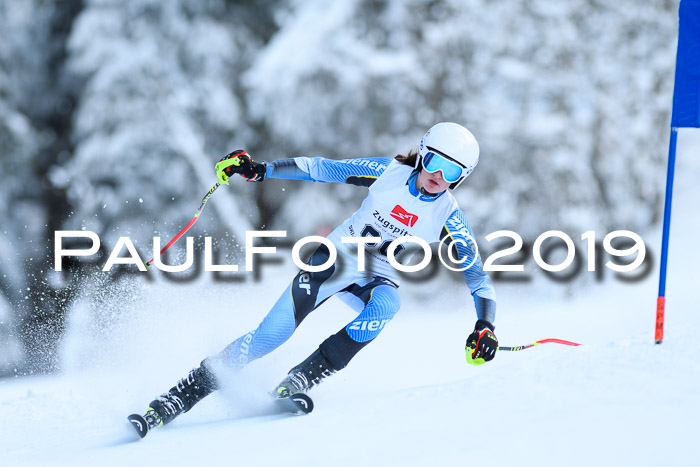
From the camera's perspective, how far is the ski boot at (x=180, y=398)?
3.82 metres

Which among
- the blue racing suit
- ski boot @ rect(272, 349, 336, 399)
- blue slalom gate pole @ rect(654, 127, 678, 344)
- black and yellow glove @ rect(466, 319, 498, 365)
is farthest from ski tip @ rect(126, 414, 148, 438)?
blue slalom gate pole @ rect(654, 127, 678, 344)

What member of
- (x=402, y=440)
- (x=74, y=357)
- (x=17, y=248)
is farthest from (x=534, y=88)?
(x=402, y=440)

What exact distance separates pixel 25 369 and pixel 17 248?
1.98 meters

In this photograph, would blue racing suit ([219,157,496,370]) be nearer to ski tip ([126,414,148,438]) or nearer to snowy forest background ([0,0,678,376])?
ski tip ([126,414,148,438])

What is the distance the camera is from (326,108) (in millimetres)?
11719

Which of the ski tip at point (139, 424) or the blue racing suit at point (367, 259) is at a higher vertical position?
the blue racing suit at point (367, 259)

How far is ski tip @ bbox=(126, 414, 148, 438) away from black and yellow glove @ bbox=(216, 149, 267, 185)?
133cm

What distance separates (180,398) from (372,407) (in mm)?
1012

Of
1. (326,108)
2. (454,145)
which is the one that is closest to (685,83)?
(454,145)

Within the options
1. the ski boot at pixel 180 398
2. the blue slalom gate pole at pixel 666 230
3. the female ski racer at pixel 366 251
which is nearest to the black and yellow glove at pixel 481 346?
the female ski racer at pixel 366 251

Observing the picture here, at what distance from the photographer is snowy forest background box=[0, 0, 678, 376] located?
37.9 feet

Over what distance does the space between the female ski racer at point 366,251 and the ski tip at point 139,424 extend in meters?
0.18

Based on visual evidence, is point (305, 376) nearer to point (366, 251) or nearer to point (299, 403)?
point (299, 403)

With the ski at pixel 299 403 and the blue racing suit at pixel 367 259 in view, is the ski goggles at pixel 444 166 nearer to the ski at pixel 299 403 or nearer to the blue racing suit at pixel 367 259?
Answer: the blue racing suit at pixel 367 259
